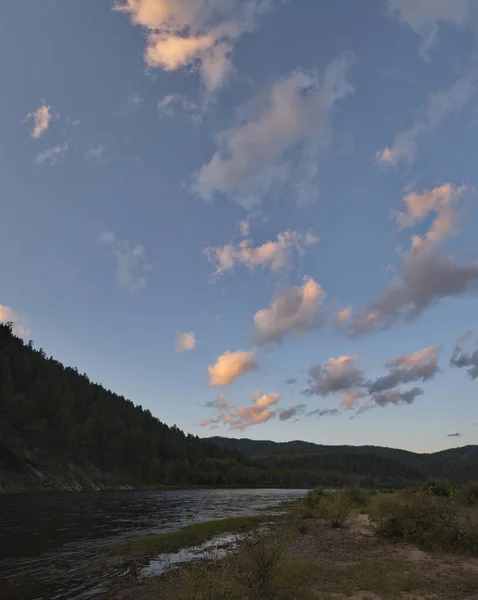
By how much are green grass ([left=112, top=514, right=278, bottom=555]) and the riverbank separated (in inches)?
49.8

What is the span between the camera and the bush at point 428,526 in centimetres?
2573

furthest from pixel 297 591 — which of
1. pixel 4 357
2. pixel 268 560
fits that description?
pixel 4 357

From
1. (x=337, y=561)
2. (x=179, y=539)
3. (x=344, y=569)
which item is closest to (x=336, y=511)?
(x=179, y=539)

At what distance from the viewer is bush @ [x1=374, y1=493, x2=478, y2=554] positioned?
25.7 m

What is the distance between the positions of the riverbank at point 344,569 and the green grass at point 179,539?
49.8 inches

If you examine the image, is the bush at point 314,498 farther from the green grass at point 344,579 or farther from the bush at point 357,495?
the green grass at point 344,579

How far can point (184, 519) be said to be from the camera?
177ft

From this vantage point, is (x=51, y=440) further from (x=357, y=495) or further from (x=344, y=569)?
(x=344, y=569)

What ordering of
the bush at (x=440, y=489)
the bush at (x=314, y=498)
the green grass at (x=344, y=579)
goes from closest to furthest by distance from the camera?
the green grass at (x=344, y=579) < the bush at (x=440, y=489) < the bush at (x=314, y=498)

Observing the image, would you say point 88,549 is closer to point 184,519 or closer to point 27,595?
point 27,595

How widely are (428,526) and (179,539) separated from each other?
64.4 ft

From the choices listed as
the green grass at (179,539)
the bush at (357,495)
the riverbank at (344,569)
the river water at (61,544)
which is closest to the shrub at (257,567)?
the riverbank at (344,569)

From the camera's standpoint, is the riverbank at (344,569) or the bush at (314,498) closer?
the riverbank at (344,569)

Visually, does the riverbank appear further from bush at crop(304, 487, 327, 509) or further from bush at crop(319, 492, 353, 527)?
bush at crop(304, 487, 327, 509)
